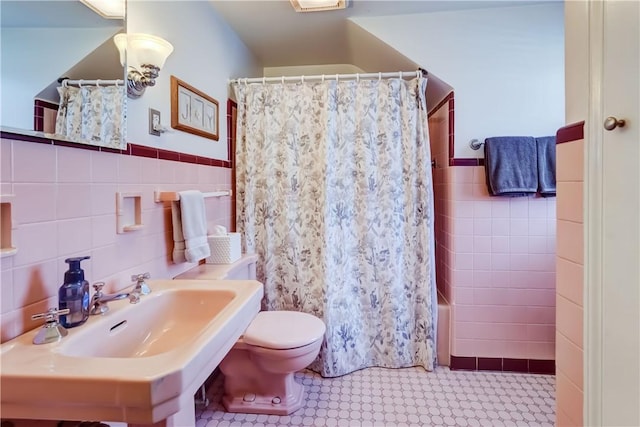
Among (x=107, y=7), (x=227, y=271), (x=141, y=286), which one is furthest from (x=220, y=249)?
(x=107, y=7)

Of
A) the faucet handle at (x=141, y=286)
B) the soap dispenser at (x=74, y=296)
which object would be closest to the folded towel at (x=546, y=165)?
the faucet handle at (x=141, y=286)

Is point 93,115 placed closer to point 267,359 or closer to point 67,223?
point 67,223

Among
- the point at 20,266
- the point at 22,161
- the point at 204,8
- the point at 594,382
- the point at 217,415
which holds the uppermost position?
the point at 204,8

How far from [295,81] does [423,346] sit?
75.6 inches

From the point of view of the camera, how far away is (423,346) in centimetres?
216

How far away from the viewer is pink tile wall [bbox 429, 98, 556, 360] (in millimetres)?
2096

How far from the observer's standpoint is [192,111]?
5.92 feet

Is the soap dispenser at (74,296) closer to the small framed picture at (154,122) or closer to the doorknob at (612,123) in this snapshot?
the small framed picture at (154,122)

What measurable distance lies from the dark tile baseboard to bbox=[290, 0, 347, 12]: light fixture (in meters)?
2.25

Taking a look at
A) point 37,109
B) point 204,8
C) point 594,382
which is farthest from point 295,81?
point 594,382

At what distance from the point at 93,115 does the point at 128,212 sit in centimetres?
38

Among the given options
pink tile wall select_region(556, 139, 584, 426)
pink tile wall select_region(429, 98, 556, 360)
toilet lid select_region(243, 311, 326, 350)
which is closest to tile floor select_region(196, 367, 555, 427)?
pink tile wall select_region(429, 98, 556, 360)

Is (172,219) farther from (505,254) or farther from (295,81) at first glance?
(505,254)

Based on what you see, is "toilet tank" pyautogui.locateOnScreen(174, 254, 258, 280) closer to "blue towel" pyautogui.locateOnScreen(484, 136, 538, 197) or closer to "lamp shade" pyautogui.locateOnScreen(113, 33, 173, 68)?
"lamp shade" pyautogui.locateOnScreen(113, 33, 173, 68)
